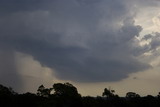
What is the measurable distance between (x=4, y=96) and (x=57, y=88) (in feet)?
71.6

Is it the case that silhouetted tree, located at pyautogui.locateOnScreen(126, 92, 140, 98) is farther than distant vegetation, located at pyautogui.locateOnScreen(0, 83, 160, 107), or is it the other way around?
silhouetted tree, located at pyautogui.locateOnScreen(126, 92, 140, 98)

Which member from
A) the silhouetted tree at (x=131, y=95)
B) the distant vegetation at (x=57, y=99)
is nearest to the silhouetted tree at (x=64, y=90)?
the distant vegetation at (x=57, y=99)

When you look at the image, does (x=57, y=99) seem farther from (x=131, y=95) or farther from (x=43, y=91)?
(x=131, y=95)

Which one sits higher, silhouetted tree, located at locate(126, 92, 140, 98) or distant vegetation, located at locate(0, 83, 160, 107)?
silhouetted tree, located at locate(126, 92, 140, 98)

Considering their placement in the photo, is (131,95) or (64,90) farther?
(131,95)

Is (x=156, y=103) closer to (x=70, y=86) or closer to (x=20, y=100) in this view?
(x=70, y=86)

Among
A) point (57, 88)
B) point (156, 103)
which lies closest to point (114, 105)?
point (156, 103)

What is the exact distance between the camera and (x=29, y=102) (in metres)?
134

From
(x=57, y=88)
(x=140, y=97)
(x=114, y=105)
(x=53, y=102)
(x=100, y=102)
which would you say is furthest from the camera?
(x=140, y=97)

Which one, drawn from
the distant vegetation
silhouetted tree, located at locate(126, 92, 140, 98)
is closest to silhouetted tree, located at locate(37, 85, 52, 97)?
the distant vegetation

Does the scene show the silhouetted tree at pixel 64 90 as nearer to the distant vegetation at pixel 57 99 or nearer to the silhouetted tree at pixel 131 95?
the distant vegetation at pixel 57 99

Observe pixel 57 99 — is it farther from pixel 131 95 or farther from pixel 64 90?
pixel 131 95

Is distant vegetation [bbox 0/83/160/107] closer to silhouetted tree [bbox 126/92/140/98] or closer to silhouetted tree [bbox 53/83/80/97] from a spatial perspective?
silhouetted tree [bbox 53/83/80/97]

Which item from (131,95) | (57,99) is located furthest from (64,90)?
(131,95)
